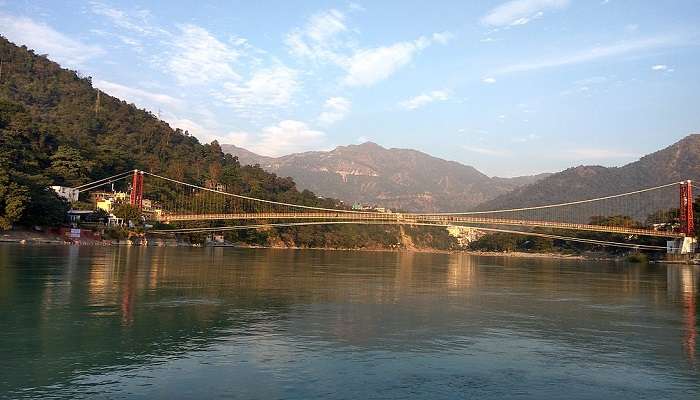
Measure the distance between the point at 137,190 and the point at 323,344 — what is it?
6637cm

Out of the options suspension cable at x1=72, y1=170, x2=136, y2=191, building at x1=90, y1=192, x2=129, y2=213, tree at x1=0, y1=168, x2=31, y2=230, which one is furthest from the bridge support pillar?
suspension cable at x1=72, y1=170, x2=136, y2=191

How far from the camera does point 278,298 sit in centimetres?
1727

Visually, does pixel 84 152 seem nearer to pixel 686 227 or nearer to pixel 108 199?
pixel 108 199

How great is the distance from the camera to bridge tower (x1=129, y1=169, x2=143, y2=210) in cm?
6762

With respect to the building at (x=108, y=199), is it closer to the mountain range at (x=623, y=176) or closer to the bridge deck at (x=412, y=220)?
the bridge deck at (x=412, y=220)

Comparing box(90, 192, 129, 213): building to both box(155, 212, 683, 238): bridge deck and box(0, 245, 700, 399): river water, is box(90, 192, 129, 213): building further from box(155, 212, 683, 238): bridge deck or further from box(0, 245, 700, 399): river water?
box(0, 245, 700, 399): river water

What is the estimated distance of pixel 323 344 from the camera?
1062cm

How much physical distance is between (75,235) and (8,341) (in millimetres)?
44875

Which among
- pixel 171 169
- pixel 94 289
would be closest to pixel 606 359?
pixel 94 289

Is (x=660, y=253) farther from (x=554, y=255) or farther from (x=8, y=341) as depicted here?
(x=8, y=341)

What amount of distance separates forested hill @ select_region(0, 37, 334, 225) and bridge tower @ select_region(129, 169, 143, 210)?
230 inches

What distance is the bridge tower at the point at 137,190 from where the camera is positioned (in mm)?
67625

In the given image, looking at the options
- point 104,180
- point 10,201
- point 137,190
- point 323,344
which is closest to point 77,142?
point 104,180

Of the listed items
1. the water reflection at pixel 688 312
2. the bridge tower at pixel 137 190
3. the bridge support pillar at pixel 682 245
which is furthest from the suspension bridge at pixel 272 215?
the water reflection at pixel 688 312
